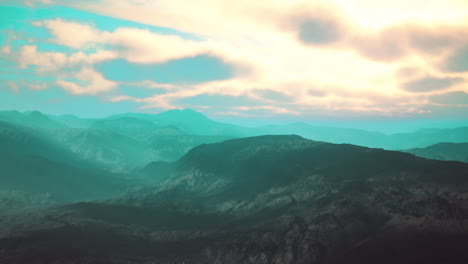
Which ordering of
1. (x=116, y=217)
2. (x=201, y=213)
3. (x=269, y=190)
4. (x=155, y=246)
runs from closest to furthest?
1. (x=155, y=246)
2. (x=116, y=217)
3. (x=201, y=213)
4. (x=269, y=190)

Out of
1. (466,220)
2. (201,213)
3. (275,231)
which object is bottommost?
(201,213)

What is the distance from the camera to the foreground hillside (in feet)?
276

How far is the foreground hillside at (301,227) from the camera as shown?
8406cm

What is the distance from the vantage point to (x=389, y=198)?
112 meters

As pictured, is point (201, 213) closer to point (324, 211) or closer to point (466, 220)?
point (324, 211)

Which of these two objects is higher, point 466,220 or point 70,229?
point 466,220

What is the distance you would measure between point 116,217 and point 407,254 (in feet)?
459

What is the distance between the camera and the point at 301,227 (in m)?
101

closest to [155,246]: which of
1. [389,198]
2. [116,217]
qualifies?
[116,217]

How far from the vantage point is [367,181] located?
135 m

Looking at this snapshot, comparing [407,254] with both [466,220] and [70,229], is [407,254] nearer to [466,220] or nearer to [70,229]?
[466,220]

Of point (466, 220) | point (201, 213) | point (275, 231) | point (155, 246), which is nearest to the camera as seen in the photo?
point (466, 220)

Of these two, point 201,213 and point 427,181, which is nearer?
point 427,181

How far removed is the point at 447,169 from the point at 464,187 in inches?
1009
